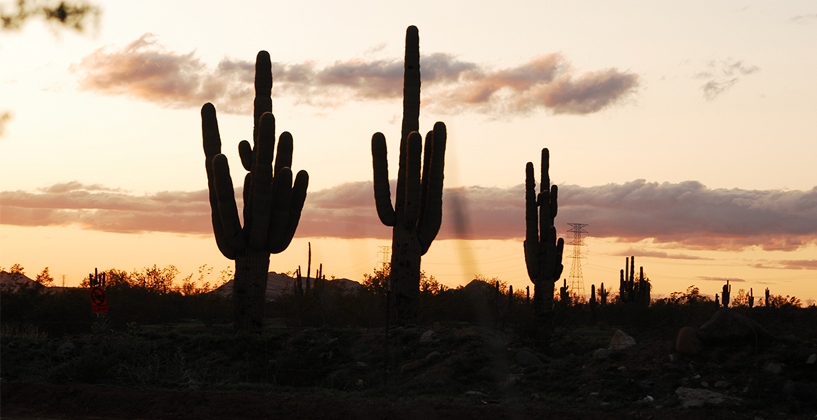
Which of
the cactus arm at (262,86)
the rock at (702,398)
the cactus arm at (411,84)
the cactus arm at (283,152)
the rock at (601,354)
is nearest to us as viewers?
the rock at (702,398)

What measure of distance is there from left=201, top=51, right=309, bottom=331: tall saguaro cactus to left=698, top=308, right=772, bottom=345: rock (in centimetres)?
1306

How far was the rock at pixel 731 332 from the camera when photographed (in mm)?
19828

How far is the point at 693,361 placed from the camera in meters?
19.5

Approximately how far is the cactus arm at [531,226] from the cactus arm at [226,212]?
527 inches

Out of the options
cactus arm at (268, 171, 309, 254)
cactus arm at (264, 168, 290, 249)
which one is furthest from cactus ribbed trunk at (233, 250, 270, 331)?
cactus arm at (264, 168, 290, 249)

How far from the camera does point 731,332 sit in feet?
65.2

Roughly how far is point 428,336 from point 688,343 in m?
7.50

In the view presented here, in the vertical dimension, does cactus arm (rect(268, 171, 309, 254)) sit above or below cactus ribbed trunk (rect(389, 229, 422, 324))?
above

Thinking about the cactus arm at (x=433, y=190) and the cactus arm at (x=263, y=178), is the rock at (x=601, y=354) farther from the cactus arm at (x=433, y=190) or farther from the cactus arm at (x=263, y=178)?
the cactus arm at (x=263, y=178)

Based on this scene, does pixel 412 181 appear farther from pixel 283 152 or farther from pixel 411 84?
pixel 283 152

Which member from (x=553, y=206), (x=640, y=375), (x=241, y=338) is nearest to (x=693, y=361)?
(x=640, y=375)

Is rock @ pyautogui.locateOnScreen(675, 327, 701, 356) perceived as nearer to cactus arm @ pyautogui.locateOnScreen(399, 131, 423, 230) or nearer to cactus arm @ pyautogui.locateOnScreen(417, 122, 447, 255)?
cactus arm @ pyautogui.locateOnScreen(417, 122, 447, 255)

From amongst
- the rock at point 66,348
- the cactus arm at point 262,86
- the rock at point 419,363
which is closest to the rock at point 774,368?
the rock at point 419,363

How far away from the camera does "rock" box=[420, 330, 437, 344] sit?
80.4 feet
